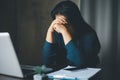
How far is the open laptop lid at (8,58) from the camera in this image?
153 cm

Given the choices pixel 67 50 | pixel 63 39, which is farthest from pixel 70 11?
pixel 67 50

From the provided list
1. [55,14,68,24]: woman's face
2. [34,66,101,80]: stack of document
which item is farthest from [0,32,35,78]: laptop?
[55,14,68,24]: woman's face

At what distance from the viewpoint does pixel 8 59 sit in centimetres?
158

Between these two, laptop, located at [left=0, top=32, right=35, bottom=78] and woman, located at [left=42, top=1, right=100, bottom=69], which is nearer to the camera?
laptop, located at [left=0, top=32, right=35, bottom=78]

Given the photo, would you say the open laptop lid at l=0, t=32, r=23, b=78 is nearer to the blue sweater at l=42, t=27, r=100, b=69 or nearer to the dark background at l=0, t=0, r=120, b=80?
the blue sweater at l=42, t=27, r=100, b=69

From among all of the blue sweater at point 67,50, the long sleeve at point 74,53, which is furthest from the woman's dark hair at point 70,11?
the long sleeve at point 74,53

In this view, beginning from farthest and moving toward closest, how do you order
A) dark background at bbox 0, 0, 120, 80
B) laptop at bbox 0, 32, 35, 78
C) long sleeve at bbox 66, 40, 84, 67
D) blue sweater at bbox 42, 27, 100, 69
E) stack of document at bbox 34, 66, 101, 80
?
1. dark background at bbox 0, 0, 120, 80
2. blue sweater at bbox 42, 27, 100, 69
3. long sleeve at bbox 66, 40, 84, 67
4. laptop at bbox 0, 32, 35, 78
5. stack of document at bbox 34, 66, 101, 80

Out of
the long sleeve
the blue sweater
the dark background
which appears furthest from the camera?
the dark background

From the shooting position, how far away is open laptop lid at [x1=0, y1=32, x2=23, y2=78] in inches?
60.2

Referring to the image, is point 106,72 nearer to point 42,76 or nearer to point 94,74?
point 94,74

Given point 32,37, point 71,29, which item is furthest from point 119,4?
point 32,37

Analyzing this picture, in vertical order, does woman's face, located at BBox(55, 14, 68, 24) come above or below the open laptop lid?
above

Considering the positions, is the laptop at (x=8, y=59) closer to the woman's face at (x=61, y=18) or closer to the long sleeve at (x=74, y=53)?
the long sleeve at (x=74, y=53)

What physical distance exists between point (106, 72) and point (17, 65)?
59.7 inches
